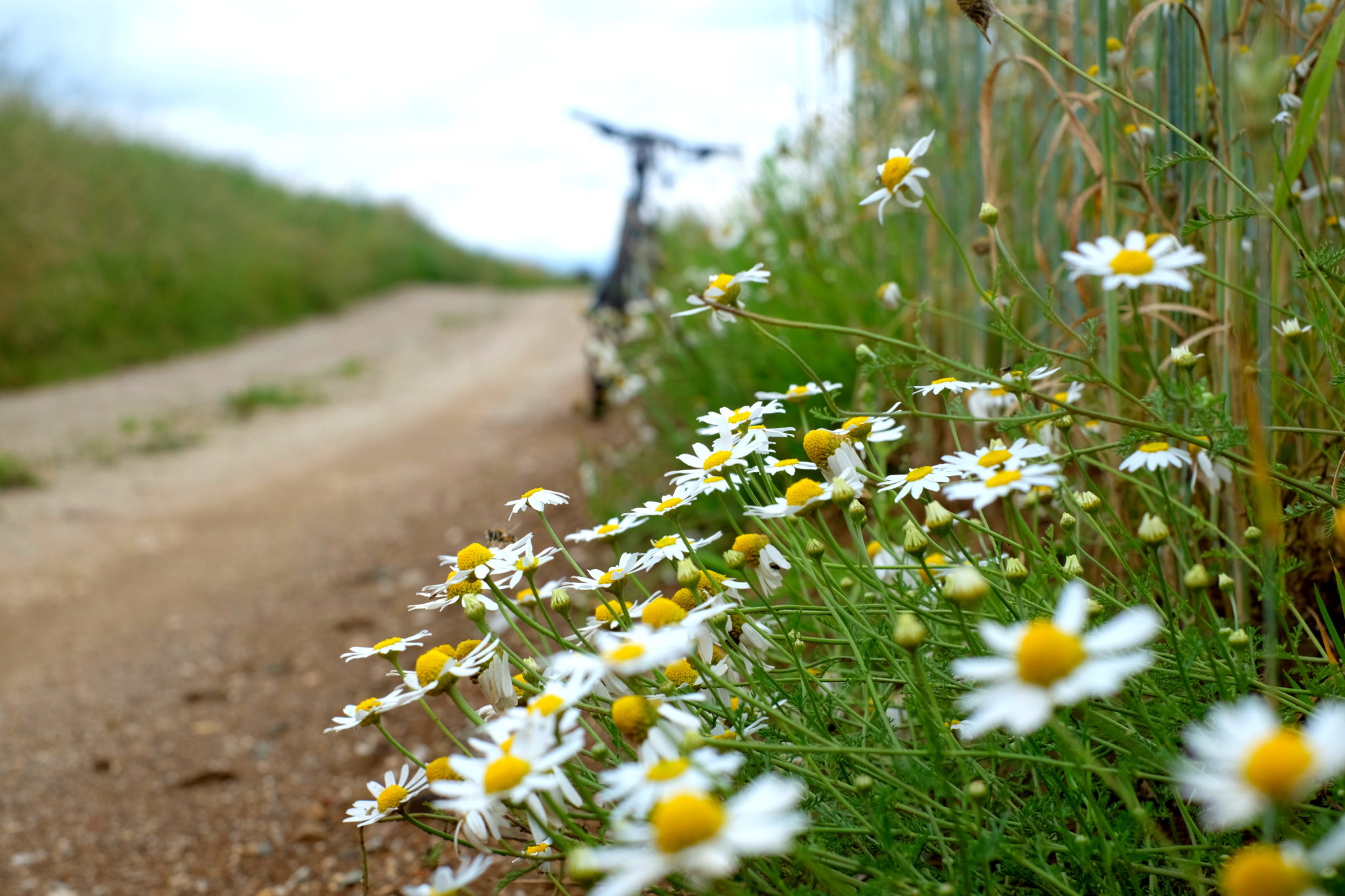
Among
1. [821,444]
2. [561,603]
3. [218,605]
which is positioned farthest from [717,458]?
[218,605]

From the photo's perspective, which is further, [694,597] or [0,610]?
[0,610]

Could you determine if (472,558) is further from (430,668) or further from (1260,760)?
(1260,760)

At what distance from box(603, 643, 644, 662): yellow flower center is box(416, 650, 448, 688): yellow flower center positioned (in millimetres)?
241

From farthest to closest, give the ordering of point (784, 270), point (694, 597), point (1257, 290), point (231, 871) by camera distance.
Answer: point (784, 270) < point (231, 871) < point (1257, 290) < point (694, 597)

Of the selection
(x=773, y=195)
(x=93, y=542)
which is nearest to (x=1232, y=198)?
(x=773, y=195)

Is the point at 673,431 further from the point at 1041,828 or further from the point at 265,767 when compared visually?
the point at 1041,828

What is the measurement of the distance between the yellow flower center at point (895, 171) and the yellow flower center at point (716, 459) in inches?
13.5

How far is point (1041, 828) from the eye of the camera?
2.90ft

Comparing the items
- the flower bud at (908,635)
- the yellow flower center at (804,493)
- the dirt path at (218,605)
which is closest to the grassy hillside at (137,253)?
the dirt path at (218,605)

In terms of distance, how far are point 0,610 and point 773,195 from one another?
10.4 ft

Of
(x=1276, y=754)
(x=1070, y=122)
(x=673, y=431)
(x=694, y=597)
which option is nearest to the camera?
(x=1276, y=754)

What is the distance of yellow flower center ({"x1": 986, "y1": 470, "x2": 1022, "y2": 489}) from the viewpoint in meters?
0.82

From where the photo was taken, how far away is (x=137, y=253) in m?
8.48

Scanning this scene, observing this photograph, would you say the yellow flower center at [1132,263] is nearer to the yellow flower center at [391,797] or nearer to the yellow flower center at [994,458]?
the yellow flower center at [994,458]
